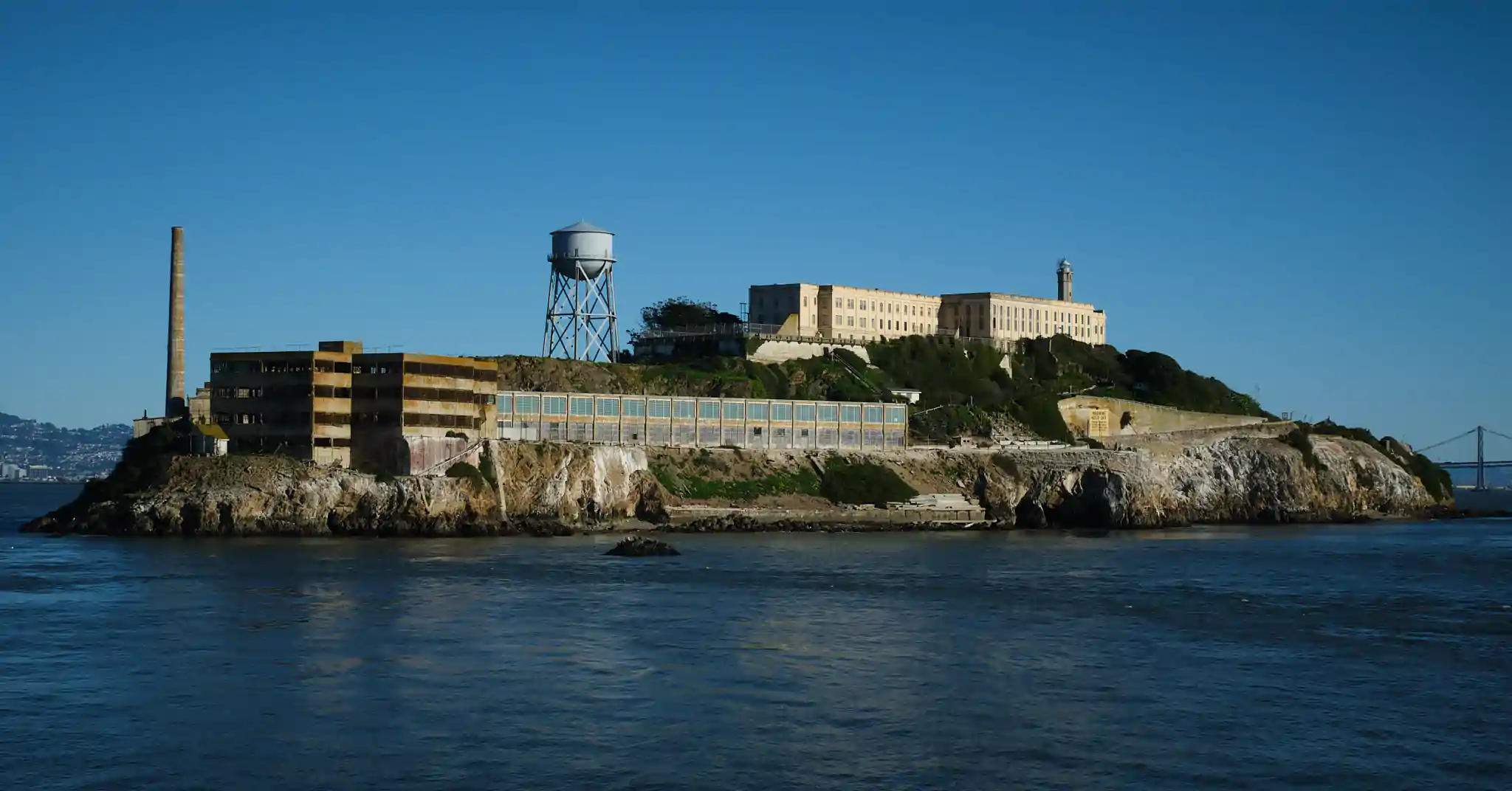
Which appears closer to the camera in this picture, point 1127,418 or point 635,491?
point 635,491

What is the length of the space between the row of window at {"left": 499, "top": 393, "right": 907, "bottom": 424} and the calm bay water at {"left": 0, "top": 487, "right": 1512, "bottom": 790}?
34.6m

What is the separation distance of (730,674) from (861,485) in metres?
79.7

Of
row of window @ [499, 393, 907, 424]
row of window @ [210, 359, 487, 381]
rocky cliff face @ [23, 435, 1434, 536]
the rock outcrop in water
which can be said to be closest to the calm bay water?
the rock outcrop in water

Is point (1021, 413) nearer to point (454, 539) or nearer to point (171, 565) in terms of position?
point (454, 539)

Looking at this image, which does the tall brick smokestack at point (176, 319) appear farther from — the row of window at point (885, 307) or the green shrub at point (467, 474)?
the row of window at point (885, 307)

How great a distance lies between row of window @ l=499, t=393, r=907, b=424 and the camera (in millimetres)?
124625

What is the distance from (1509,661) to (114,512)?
8440cm

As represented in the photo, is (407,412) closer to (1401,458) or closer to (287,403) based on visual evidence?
(287,403)

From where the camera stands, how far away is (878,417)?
140750 mm

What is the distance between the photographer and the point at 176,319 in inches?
5094

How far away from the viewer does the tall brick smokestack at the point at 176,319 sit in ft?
421

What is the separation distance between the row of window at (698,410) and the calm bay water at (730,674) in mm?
34629

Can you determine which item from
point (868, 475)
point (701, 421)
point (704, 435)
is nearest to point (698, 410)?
point (701, 421)

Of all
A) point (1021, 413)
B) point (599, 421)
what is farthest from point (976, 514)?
point (599, 421)
